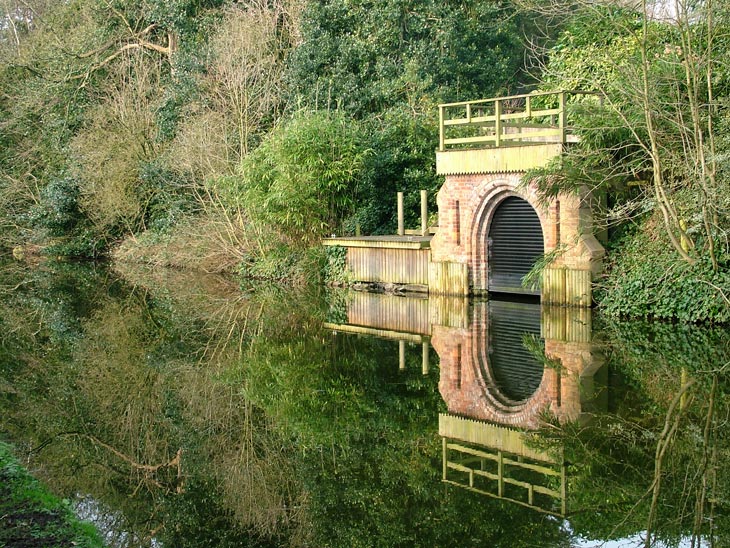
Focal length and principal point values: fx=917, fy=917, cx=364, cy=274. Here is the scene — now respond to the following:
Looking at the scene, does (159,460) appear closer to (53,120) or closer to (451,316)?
(451,316)

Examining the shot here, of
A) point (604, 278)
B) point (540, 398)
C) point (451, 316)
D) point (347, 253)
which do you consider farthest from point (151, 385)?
point (347, 253)

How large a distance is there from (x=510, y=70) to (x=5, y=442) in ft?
90.8

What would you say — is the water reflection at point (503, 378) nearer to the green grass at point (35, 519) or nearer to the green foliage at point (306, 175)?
the green grass at point (35, 519)

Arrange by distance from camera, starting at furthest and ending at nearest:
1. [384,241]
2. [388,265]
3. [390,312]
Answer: [388,265] → [384,241] → [390,312]

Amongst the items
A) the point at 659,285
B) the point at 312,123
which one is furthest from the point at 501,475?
the point at 312,123

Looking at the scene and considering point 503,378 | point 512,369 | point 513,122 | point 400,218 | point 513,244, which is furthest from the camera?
point 400,218

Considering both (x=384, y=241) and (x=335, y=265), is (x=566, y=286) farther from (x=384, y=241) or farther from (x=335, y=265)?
(x=335, y=265)

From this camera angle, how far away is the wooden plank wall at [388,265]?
77.0 ft

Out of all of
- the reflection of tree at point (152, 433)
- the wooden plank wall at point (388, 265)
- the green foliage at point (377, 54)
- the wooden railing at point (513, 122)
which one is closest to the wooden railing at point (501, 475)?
the reflection of tree at point (152, 433)

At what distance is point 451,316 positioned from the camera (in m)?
19.3

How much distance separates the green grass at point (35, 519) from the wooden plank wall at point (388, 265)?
15.1 m

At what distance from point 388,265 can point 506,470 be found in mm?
15268

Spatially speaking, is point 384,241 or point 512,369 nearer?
point 512,369

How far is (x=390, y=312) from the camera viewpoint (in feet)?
67.9
